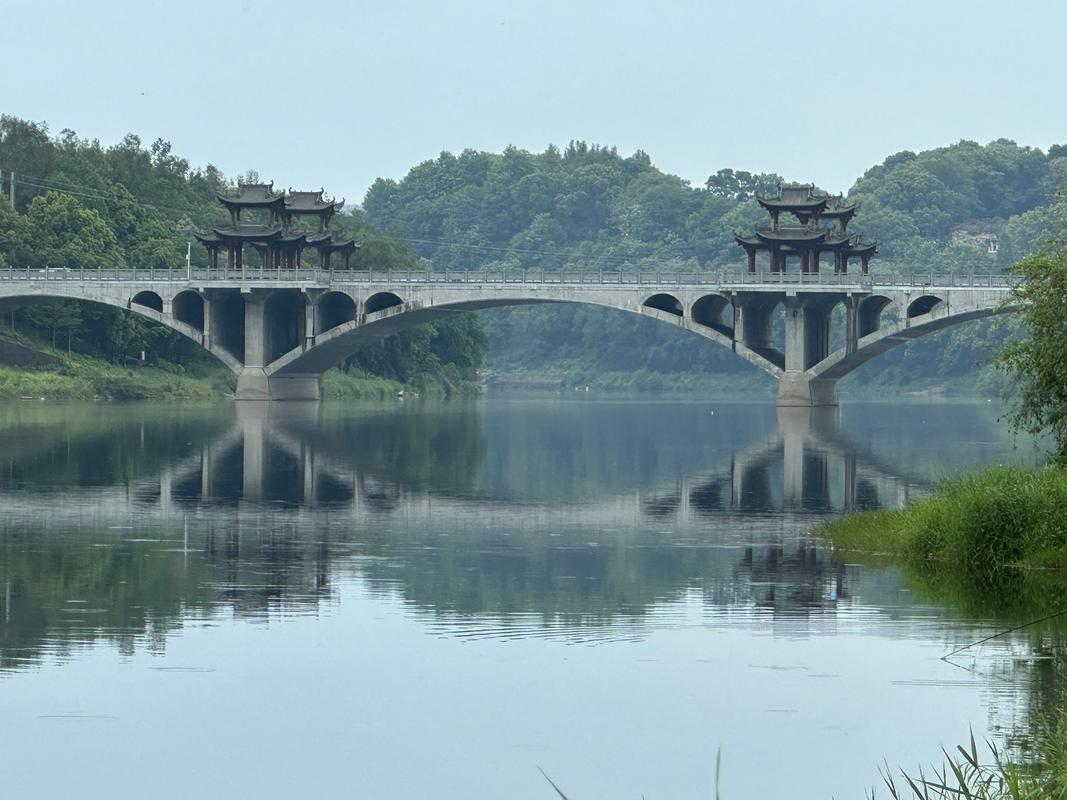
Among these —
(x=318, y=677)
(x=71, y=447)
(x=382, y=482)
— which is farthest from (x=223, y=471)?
(x=318, y=677)

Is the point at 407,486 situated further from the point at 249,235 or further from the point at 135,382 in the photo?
the point at 135,382

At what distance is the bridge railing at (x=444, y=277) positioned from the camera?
107 metres

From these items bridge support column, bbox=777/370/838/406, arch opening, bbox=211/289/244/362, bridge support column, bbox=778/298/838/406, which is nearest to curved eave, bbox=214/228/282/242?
arch opening, bbox=211/289/244/362

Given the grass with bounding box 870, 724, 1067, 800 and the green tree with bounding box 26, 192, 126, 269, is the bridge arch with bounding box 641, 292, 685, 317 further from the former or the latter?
the grass with bounding box 870, 724, 1067, 800

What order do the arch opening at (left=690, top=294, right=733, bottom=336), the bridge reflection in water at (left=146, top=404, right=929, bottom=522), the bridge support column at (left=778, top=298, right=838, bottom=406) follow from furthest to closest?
1. the arch opening at (left=690, top=294, right=733, bottom=336)
2. the bridge support column at (left=778, top=298, right=838, bottom=406)
3. the bridge reflection in water at (left=146, top=404, right=929, bottom=522)

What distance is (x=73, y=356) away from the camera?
4719 inches

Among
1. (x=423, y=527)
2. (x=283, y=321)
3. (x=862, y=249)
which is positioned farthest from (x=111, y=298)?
(x=423, y=527)

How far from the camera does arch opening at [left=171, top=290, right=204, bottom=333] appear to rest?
375ft

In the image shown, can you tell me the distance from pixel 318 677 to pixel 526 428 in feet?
224

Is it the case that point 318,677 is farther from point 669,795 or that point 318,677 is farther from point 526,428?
point 526,428

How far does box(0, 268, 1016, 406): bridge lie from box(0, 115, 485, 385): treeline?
6.96m

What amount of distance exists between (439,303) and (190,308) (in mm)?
16556

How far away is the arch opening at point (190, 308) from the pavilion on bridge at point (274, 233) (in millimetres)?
2977

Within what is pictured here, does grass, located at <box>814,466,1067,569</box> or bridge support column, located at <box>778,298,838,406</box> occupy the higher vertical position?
bridge support column, located at <box>778,298,838,406</box>
